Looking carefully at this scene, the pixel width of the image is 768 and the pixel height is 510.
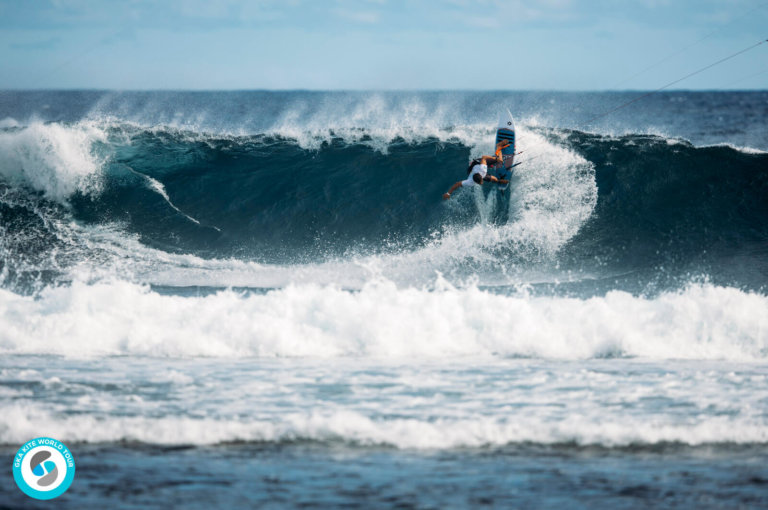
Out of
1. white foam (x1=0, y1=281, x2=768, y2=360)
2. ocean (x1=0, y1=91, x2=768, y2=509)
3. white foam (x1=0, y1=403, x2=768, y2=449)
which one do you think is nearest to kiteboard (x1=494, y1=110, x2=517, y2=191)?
ocean (x1=0, y1=91, x2=768, y2=509)

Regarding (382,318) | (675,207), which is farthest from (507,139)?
(382,318)

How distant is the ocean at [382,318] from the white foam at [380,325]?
39mm

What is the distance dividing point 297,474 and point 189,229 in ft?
34.2

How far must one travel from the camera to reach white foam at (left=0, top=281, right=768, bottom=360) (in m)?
8.70

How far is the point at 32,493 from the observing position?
16.2 feet

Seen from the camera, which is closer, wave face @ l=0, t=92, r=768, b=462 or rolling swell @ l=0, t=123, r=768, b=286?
wave face @ l=0, t=92, r=768, b=462

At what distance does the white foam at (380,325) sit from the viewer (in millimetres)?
8695

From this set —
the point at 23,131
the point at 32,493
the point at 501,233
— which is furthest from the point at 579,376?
the point at 23,131

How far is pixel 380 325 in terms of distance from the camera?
9031mm

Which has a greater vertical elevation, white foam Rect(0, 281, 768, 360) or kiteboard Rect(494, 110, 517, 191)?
kiteboard Rect(494, 110, 517, 191)

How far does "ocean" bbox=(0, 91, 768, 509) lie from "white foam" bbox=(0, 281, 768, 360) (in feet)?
0.13

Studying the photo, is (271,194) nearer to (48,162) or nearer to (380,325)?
(48,162)

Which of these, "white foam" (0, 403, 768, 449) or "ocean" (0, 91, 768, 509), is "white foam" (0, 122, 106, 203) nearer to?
"ocean" (0, 91, 768, 509)

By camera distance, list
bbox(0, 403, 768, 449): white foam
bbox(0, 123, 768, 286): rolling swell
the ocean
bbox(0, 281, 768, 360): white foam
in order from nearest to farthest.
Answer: the ocean, bbox(0, 403, 768, 449): white foam, bbox(0, 281, 768, 360): white foam, bbox(0, 123, 768, 286): rolling swell
